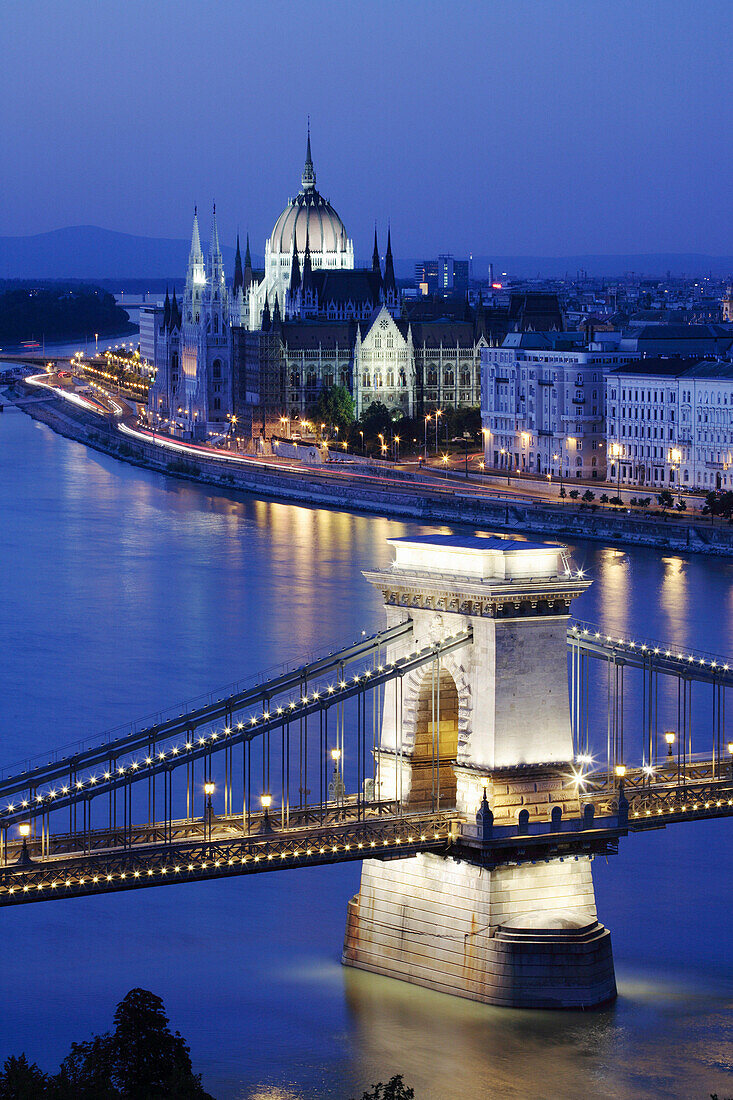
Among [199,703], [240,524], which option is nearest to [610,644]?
[199,703]

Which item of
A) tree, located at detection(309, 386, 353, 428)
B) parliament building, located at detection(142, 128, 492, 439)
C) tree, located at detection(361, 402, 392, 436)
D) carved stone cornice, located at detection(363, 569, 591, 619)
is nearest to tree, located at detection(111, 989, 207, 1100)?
carved stone cornice, located at detection(363, 569, 591, 619)

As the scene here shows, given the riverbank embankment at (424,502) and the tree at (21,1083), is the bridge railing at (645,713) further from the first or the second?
the riverbank embankment at (424,502)

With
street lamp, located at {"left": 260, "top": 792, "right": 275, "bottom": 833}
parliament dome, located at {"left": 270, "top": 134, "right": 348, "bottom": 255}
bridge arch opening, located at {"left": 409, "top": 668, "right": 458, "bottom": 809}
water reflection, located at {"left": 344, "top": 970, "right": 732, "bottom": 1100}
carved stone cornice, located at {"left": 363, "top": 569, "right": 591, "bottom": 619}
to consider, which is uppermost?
parliament dome, located at {"left": 270, "top": 134, "right": 348, "bottom": 255}

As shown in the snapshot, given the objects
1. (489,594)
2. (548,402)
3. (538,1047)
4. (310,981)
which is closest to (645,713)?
(310,981)

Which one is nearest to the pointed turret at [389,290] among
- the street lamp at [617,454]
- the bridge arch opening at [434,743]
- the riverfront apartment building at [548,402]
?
the riverfront apartment building at [548,402]

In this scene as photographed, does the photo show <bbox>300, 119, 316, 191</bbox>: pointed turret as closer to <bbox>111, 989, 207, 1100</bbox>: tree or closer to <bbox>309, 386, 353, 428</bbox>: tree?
<bbox>309, 386, 353, 428</bbox>: tree

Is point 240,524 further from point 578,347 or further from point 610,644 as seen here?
point 610,644

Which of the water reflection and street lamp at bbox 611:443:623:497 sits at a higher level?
street lamp at bbox 611:443:623:497
